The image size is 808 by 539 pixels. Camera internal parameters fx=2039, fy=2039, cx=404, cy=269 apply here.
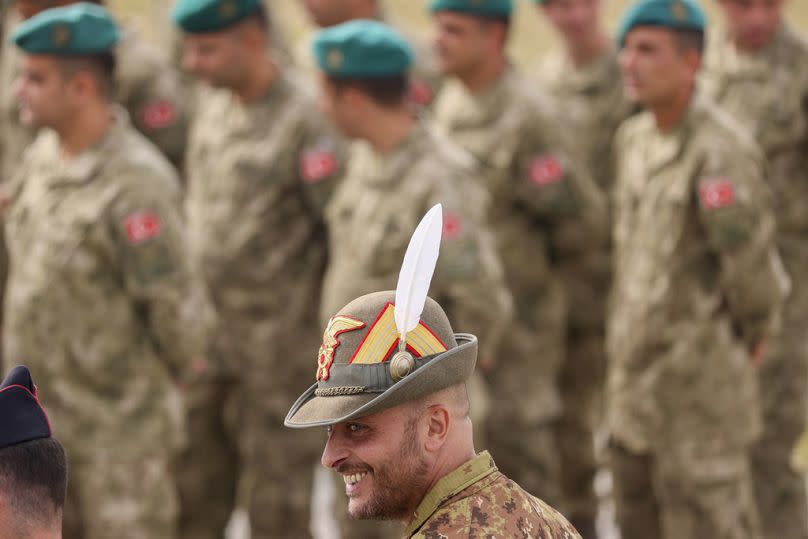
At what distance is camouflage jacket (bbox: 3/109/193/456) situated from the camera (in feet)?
23.3

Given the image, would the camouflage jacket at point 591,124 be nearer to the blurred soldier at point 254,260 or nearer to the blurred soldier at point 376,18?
the blurred soldier at point 376,18

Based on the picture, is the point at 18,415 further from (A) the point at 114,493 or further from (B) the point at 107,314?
(A) the point at 114,493

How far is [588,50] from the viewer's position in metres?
9.88

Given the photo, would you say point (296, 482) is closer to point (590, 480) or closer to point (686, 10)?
point (590, 480)

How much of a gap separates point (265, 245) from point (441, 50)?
118cm

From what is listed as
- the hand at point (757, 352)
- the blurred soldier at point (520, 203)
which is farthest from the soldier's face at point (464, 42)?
the hand at point (757, 352)

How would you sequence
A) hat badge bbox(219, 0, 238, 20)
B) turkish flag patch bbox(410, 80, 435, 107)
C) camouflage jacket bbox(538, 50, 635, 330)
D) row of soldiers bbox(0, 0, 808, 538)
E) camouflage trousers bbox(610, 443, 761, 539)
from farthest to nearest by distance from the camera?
1. turkish flag patch bbox(410, 80, 435, 107)
2. camouflage jacket bbox(538, 50, 635, 330)
3. hat badge bbox(219, 0, 238, 20)
4. camouflage trousers bbox(610, 443, 761, 539)
5. row of soldiers bbox(0, 0, 808, 538)

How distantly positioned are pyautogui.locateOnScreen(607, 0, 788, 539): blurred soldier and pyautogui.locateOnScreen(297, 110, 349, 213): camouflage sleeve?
4.39 feet

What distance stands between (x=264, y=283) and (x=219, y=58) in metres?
0.99

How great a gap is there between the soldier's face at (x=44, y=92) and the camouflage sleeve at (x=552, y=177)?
2.21 m

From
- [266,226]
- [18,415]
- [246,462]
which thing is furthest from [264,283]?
[18,415]

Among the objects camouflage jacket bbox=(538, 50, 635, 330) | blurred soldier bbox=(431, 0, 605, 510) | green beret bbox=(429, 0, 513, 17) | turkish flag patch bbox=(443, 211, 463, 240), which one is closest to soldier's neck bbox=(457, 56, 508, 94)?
blurred soldier bbox=(431, 0, 605, 510)

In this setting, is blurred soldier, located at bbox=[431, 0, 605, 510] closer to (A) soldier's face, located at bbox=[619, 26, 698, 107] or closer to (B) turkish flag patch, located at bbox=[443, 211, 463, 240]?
(A) soldier's face, located at bbox=[619, 26, 698, 107]

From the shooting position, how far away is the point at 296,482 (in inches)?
340
